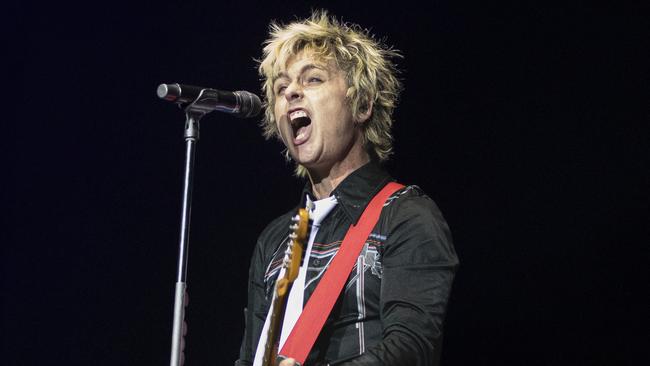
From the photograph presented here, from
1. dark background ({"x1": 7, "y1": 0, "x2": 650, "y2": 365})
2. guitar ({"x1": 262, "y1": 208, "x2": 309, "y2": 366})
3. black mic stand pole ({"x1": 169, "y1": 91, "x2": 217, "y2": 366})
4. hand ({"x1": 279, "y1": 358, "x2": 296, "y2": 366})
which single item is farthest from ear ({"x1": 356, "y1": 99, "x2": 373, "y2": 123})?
dark background ({"x1": 7, "y1": 0, "x2": 650, "y2": 365})

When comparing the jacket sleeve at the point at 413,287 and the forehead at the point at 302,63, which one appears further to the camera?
the forehead at the point at 302,63

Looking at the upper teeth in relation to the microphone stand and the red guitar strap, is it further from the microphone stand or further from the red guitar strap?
the red guitar strap

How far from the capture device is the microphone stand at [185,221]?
2.13m

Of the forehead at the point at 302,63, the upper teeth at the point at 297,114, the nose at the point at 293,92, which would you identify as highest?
the forehead at the point at 302,63

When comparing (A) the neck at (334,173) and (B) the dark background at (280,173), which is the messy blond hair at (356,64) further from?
(B) the dark background at (280,173)

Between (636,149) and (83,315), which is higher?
(636,149)

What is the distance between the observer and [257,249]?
2.85 meters

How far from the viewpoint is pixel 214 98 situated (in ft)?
7.73

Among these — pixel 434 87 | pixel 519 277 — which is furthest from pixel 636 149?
pixel 434 87

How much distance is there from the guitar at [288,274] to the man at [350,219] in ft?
0.19

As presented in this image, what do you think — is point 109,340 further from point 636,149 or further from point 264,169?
point 636,149

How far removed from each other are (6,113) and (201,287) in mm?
1209

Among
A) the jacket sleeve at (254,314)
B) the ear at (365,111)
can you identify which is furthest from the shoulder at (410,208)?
the jacket sleeve at (254,314)

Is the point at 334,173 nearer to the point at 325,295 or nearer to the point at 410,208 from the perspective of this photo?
the point at 410,208
